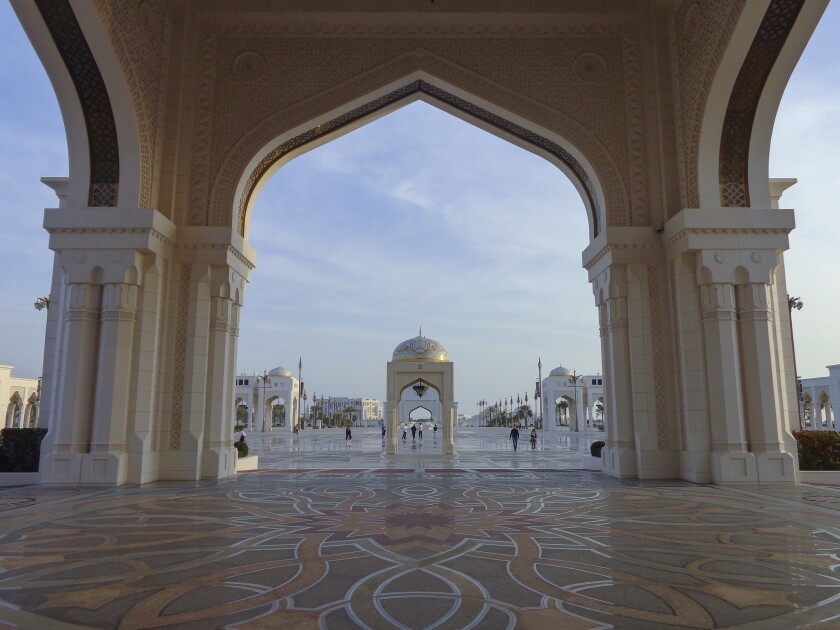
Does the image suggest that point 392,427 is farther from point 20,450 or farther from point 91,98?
point 91,98

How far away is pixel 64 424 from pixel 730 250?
650 centimetres

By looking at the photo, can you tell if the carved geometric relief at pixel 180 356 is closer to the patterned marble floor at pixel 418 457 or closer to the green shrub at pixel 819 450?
the patterned marble floor at pixel 418 457

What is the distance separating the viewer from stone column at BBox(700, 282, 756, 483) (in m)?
5.34

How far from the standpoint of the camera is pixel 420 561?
2514 mm

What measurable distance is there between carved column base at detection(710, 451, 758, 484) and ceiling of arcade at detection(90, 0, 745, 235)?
254 cm

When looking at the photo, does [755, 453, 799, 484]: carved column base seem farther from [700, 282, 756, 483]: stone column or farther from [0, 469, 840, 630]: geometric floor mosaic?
[0, 469, 840, 630]: geometric floor mosaic

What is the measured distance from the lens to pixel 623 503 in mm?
4172

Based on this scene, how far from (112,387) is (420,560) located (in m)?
4.12

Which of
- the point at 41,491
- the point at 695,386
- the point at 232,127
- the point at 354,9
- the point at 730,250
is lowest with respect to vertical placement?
the point at 41,491

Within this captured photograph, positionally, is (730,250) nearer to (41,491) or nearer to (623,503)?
(623,503)

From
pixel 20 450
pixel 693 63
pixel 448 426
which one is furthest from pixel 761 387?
pixel 20 450

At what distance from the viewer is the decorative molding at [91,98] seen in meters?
5.08

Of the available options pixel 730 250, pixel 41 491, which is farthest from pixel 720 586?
pixel 41 491

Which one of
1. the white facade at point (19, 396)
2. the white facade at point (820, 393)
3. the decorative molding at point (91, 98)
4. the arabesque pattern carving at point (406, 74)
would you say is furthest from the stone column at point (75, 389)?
the white facade at point (820, 393)
